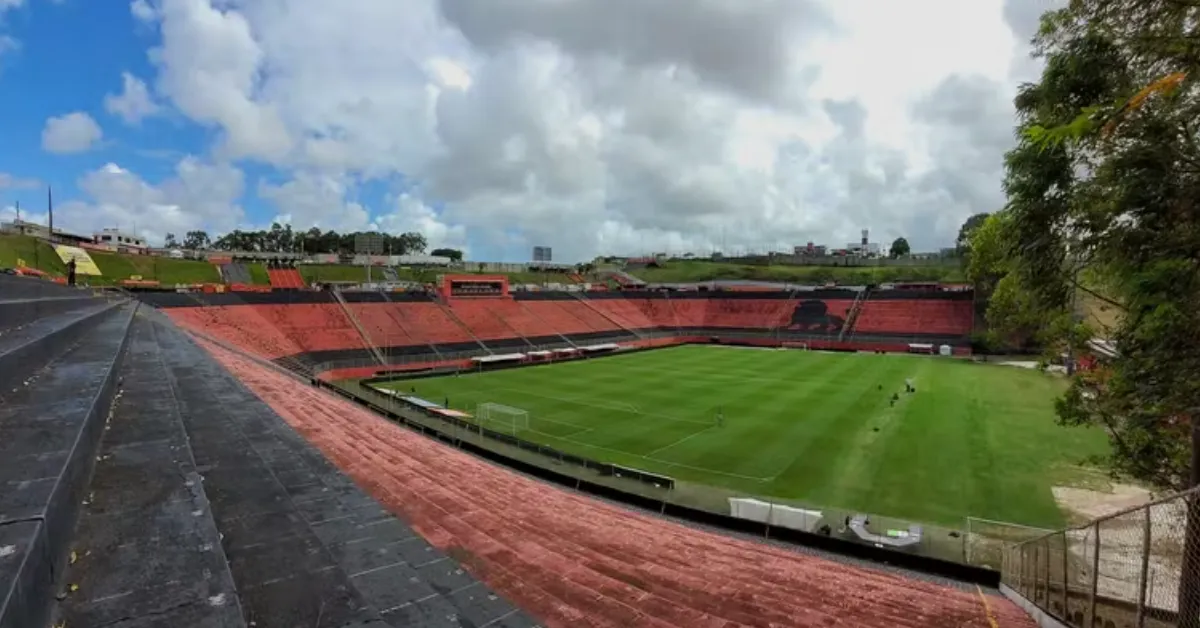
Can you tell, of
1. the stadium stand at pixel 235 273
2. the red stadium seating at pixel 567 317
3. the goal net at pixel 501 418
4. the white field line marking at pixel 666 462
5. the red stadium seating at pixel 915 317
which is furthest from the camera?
the stadium stand at pixel 235 273

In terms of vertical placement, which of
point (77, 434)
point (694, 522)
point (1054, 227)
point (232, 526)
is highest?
point (1054, 227)

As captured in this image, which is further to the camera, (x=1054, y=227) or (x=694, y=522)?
(x=694, y=522)

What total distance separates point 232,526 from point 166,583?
35.5 inches

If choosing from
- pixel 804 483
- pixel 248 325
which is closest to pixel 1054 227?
pixel 804 483

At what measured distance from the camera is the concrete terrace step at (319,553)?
2.53 m

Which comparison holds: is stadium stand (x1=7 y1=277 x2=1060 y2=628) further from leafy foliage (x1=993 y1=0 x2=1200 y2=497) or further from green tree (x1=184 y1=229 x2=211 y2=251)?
green tree (x1=184 y1=229 x2=211 y2=251)

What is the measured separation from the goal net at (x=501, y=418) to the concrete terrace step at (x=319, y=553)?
68.5 ft

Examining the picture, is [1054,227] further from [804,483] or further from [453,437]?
[453,437]

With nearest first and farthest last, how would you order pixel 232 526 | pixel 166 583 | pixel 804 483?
pixel 166 583, pixel 232 526, pixel 804 483

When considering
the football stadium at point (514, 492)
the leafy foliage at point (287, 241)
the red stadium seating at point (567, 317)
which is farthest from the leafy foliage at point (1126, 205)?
the leafy foliage at point (287, 241)

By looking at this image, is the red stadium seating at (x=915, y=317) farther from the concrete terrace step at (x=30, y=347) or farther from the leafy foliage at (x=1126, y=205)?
the concrete terrace step at (x=30, y=347)

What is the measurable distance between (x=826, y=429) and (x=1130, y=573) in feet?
55.8

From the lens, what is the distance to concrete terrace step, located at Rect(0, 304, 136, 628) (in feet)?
6.65

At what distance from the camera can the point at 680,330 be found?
69.4 metres
